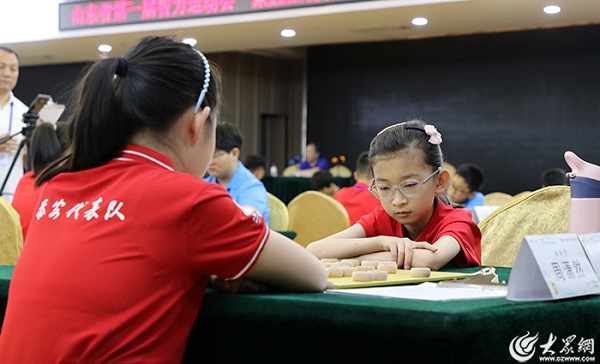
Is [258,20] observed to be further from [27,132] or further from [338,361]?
[338,361]

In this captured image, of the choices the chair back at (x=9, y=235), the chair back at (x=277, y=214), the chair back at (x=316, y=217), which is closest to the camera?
the chair back at (x=9, y=235)

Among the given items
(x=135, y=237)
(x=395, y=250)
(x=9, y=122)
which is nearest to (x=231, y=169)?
(x=9, y=122)

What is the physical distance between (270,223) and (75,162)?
8.81 ft

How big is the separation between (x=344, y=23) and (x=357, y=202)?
446cm

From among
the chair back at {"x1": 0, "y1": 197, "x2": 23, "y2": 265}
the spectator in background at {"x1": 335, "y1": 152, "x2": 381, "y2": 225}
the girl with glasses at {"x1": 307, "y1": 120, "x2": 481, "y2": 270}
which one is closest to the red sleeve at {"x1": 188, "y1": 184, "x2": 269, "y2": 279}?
the girl with glasses at {"x1": 307, "y1": 120, "x2": 481, "y2": 270}

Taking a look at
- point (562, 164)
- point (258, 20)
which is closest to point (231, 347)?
point (258, 20)

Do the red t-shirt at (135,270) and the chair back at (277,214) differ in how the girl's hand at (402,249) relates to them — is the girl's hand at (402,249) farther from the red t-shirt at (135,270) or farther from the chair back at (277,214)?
the chair back at (277,214)

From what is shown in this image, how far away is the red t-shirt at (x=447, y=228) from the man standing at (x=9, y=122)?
320 cm

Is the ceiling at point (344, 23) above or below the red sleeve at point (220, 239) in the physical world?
above

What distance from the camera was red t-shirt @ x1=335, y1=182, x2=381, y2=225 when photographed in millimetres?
4418

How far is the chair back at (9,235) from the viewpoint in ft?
7.73

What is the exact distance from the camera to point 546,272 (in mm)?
1021

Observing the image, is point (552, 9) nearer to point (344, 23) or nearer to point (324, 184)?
point (344, 23)

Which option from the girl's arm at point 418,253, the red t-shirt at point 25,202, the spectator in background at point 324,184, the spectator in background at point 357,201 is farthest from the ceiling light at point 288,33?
the girl's arm at point 418,253
